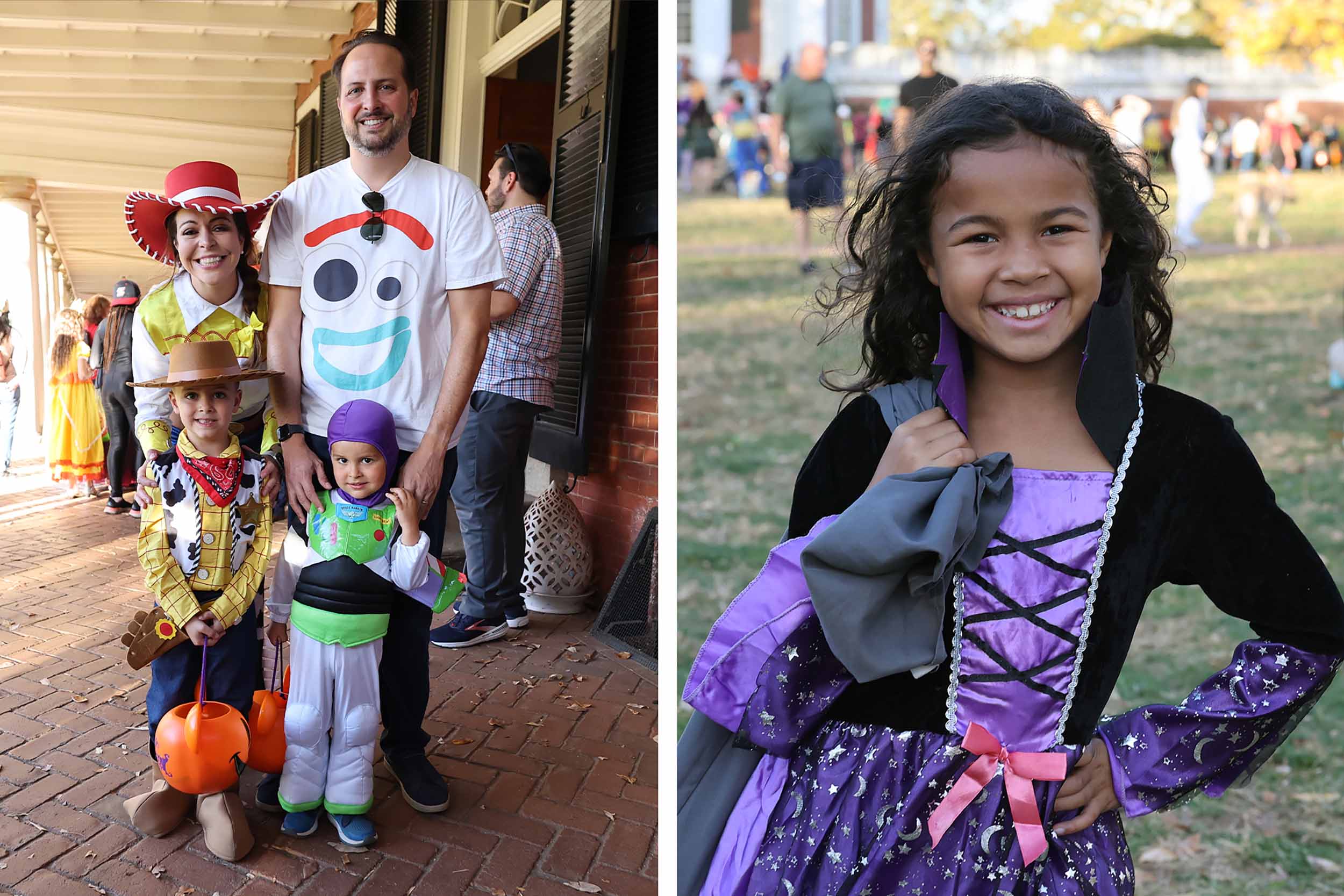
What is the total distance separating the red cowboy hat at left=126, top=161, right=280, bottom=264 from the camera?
8.75ft

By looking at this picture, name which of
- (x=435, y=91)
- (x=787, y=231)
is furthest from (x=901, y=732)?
(x=787, y=231)

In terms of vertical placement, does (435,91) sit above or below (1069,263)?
above

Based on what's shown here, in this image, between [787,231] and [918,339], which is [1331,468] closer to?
[918,339]

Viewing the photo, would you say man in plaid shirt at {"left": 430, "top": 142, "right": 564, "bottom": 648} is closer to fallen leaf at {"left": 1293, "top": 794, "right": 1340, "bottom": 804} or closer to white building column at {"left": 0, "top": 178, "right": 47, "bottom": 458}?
fallen leaf at {"left": 1293, "top": 794, "right": 1340, "bottom": 804}

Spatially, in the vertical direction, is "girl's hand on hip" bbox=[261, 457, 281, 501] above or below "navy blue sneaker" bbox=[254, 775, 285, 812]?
above

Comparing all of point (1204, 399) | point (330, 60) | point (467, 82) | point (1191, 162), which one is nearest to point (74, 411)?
point (330, 60)

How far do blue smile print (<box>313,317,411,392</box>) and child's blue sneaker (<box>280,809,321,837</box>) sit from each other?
1.13 metres

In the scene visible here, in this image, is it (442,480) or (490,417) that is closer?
(442,480)

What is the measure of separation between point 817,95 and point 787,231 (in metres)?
1.42

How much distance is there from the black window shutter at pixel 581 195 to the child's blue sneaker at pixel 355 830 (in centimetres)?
228

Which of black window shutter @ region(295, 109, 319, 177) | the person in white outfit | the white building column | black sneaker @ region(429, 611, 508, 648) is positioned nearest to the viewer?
black sneaker @ region(429, 611, 508, 648)

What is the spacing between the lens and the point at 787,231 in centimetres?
949

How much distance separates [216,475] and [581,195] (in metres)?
2.73

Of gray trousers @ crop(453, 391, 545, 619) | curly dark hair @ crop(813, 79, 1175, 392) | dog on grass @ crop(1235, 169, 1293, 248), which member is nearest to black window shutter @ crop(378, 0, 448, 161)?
gray trousers @ crop(453, 391, 545, 619)
